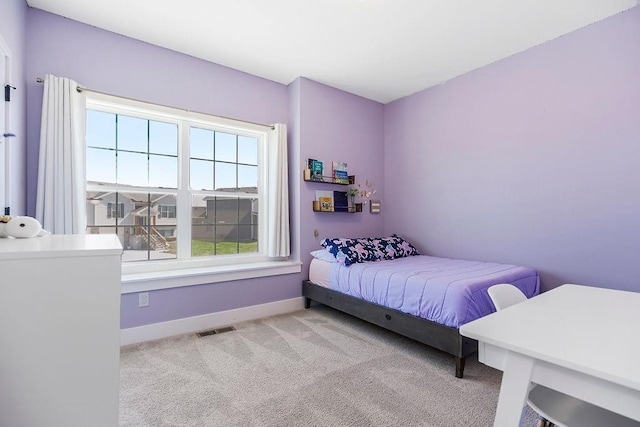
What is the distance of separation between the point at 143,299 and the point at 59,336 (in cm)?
171

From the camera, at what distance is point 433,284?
215 cm

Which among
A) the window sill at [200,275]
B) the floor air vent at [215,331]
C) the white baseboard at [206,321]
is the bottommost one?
the floor air vent at [215,331]

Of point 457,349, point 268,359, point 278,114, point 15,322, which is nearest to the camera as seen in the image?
point 15,322

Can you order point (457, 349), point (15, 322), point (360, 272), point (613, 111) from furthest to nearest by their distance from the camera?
point (360, 272), point (613, 111), point (457, 349), point (15, 322)

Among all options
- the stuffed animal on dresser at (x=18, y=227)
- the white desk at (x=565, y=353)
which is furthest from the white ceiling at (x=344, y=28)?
the white desk at (x=565, y=353)

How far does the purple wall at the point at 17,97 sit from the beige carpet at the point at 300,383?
1372 millimetres

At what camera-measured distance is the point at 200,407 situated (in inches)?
65.0

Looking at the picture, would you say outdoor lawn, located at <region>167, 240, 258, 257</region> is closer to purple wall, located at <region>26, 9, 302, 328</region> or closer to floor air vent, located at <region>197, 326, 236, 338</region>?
purple wall, located at <region>26, 9, 302, 328</region>

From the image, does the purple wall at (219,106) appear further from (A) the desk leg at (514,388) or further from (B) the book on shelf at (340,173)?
(A) the desk leg at (514,388)

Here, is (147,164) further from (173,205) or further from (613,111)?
(613,111)

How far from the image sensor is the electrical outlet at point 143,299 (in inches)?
98.2

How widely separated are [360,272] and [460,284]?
2.97ft

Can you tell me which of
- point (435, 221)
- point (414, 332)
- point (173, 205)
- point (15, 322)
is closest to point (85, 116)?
point (173, 205)

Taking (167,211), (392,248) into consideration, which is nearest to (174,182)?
(167,211)
